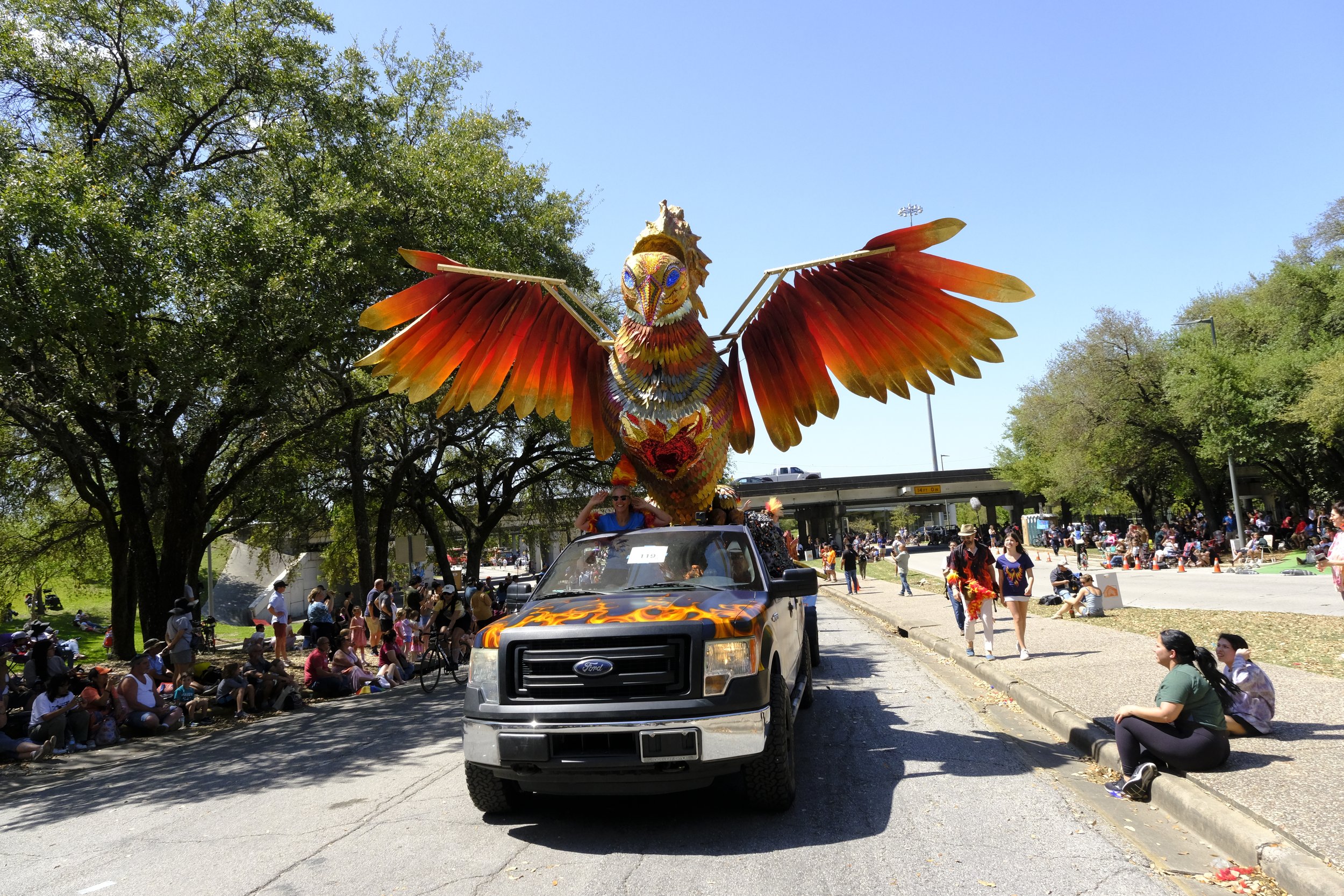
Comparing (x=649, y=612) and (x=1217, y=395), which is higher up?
(x=1217, y=395)

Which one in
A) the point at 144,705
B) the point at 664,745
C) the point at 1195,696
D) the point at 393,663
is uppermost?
the point at 664,745

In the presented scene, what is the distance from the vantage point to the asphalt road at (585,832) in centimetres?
420

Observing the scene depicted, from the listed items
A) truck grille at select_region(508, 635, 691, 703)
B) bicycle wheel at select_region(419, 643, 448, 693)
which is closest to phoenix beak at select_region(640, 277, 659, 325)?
truck grille at select_region(508, 635, 691, 703)

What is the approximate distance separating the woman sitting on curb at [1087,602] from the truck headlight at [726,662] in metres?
12.0

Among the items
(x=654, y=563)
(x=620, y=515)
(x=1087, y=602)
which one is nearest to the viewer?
(x=654, y=563)

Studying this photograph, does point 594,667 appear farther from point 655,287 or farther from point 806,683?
point 806,683

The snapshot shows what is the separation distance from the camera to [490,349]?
24.3 feet

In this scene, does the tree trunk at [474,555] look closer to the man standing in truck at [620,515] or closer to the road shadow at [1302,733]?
the man standing in truck at [620,515]

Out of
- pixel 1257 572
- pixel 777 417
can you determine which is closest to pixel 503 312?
pixel 777 417

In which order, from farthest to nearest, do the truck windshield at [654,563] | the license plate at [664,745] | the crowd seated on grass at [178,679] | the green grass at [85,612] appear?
the green grass at [85,612] → the crowd seated on grass at [178,679] → the truck windshield at [654,563] → the license plate at [664,745]

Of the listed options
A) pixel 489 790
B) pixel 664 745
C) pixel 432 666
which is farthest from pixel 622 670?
pixel 432 666

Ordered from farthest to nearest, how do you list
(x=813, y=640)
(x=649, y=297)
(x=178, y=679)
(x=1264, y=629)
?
(x=178, y=679) → (x=1264, y=629) → (x=813, y=640) → (x=649, y=297)

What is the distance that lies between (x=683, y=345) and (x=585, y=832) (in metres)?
3.57

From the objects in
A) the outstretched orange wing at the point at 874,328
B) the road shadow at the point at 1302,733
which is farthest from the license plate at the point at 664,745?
the road shadow at the point at 1302,733
